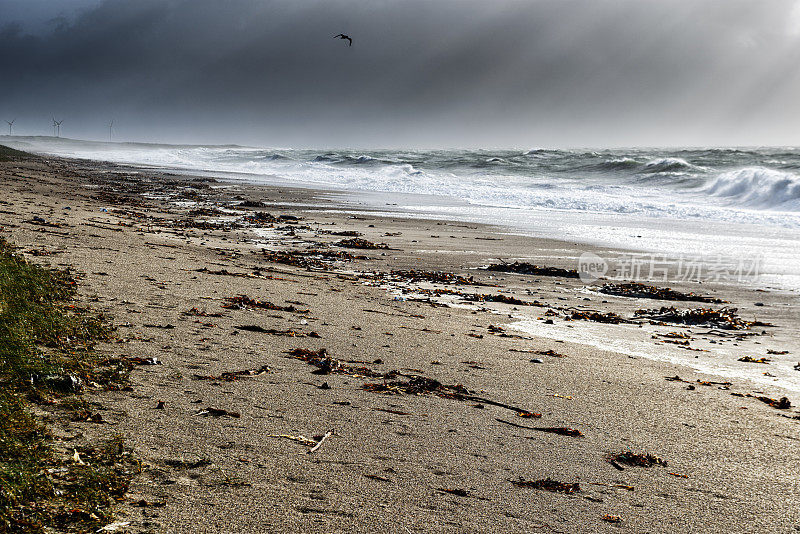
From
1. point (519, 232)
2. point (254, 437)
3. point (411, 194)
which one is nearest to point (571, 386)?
point (254, 437)

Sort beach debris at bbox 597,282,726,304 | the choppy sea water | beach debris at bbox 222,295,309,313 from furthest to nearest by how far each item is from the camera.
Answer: the choppy sea water → beach debris at bbox 597,282,726,304 → beach debris at bbox 222,295,309,313

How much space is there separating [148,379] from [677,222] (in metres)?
17.5

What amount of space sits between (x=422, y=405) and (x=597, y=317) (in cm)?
407

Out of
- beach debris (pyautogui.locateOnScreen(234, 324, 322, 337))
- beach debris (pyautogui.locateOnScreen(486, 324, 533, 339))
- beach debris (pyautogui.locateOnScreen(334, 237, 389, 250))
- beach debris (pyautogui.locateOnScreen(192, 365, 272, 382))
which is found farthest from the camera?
beach debris (pyautogui.locateOnScreen(334, 237, 389, 250))

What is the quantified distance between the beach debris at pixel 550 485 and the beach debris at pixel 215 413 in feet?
5.00

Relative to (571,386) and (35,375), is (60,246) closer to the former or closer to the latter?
(35,375)

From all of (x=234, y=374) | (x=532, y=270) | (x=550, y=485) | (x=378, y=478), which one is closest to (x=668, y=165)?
(x=532, y=270)

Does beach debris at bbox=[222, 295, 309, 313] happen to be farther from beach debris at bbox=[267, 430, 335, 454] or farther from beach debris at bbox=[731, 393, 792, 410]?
beach debris at bbox=[731, 393, 792, 410]

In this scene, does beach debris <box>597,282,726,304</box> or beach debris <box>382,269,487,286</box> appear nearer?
beach debris <box>597,282,726,304</box>

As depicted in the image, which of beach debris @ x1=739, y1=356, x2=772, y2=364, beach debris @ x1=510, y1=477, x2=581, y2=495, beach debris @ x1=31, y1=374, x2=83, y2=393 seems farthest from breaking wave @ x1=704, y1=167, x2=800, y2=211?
beach debris @ x1=31, y1=374, x2=83, y2=393

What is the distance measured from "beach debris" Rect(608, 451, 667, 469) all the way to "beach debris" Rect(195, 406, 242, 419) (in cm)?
204

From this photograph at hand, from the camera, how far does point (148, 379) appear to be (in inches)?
145

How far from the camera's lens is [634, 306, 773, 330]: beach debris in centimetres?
725

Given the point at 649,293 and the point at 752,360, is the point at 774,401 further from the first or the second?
the point at 649,293
